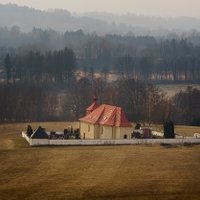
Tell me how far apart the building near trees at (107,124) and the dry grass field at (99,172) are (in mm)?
3456

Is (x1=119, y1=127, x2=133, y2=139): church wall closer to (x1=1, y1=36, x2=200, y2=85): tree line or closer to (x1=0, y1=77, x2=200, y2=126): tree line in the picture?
(x1=0, y1=77, x2=200, y2=126): tree line

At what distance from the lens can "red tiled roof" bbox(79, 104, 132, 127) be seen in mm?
50938

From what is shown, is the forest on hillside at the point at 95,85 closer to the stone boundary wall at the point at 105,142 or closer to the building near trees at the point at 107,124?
the building near trees at the point at 107,124

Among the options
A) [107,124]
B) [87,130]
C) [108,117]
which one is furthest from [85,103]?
[107,124]

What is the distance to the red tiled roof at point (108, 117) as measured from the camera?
5094 cm

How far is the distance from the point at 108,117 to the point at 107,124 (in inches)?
42.8

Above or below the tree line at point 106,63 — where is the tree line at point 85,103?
below

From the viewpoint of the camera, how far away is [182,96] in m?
90.9

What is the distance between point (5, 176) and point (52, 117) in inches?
1959

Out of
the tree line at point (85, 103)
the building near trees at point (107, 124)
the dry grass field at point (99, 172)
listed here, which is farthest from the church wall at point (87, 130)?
the tree line at point (85, 103)

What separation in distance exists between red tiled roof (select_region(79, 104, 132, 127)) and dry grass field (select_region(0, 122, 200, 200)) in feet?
12.9

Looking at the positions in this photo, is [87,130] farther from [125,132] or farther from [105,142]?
[105,142]

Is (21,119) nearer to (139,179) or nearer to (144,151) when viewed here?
(144,151)

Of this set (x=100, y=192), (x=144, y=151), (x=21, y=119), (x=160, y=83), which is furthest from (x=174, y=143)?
(x=160, y=83)
